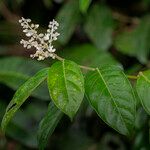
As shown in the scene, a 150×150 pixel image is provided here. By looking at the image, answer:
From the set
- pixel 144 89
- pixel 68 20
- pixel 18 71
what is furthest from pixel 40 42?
pixel 68 20

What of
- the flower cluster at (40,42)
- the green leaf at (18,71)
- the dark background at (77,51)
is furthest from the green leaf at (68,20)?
the flower cluster at (40,42)

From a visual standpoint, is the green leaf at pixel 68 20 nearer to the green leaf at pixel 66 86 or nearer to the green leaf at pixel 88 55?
the green leaf at pixel 88 55

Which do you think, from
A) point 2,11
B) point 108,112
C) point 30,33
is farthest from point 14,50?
point 108,112

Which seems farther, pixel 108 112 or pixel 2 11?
pixel 2 11

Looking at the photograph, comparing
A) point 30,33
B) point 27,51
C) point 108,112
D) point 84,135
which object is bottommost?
point 84,135

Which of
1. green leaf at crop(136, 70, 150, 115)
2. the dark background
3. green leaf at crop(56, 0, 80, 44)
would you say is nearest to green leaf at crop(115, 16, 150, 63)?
the dark background

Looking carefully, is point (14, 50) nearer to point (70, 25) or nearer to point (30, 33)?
point (70, 25)

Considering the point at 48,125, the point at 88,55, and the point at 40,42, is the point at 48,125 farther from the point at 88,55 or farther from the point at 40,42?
the point at 88,55
